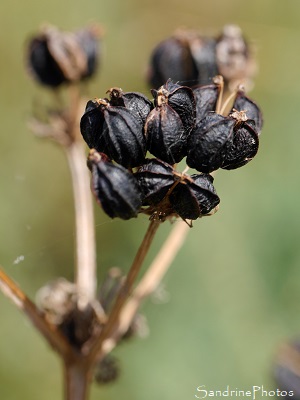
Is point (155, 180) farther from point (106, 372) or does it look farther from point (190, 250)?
point (190, 250)

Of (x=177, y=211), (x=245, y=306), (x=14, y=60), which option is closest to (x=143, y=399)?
(x=245, y=306)

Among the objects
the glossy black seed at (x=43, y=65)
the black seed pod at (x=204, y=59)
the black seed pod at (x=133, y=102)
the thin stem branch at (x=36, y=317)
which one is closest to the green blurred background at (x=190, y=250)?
the black seed pod at (x=204, y=59)

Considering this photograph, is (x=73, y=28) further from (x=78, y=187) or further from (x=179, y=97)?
(x=179, y=97)

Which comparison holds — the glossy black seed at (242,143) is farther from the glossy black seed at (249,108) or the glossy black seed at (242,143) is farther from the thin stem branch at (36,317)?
the thin stem branch at (36,317)

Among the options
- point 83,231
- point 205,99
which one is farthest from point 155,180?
point 83,231

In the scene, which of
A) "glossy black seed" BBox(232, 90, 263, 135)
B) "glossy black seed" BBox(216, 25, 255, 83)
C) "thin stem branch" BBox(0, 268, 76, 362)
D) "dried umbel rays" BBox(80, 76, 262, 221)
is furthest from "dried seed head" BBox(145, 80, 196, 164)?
"glossy black seed" BBox(216, 25, 255, 83)

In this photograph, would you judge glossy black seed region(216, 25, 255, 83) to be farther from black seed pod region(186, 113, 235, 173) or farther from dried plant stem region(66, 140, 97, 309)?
black seed pod region(186, 113, 235, 173)
